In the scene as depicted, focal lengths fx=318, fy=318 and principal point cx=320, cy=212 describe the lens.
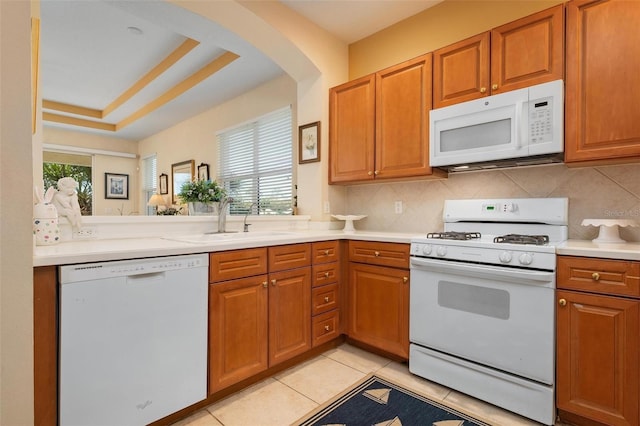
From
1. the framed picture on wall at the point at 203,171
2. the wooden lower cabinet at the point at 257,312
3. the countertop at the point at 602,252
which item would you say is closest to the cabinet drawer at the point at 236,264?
the wooden lower cabinet at the point at 257,312

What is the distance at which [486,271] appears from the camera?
1.77m

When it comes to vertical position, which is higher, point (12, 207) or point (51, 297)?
point (12, 207)

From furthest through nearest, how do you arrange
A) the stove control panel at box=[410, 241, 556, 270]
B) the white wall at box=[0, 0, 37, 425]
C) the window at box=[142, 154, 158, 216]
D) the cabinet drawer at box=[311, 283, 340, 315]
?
1. the window at box=[142, 154, 158, 216]
2. the cabinet drawer at box=[311, 283, 340, 315]
3. the stove control panel at box=[410, 241, 556, 270]
4. the white wall at box=[0, 0, 37, 425]

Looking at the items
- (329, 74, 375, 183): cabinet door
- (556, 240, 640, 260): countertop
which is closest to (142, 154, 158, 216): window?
(329, 74, 375, 183): cabinet door

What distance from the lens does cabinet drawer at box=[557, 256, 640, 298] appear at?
1.41 metres

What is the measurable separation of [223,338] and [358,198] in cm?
185

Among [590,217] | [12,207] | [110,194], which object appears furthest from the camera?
[110,194]

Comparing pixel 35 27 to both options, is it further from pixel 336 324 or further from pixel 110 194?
pixel 110 194

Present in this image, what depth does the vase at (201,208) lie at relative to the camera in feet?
8.23

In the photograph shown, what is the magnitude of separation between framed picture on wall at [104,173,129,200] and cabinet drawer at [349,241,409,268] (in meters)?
6.22

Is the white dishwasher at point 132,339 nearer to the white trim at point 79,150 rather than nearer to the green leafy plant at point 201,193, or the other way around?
the green leafy plant at point 201,193

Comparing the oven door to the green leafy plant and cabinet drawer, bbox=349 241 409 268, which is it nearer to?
cabinet drawer, bbox=349 241 409 268

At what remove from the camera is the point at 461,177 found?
2.48 meters

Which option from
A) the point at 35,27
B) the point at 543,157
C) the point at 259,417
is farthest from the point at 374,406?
the point at 35,27
